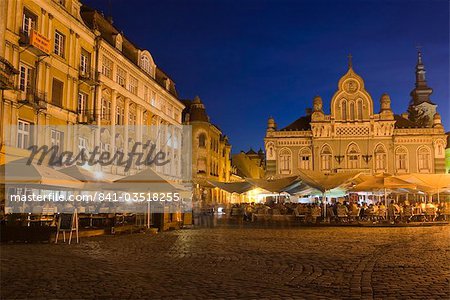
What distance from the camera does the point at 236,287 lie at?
7918 millimetres

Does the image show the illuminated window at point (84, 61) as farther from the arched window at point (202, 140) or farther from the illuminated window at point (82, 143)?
the arched window at point (202, 140)

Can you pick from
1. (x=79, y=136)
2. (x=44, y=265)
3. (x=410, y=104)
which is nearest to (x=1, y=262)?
(x=44, y=265)

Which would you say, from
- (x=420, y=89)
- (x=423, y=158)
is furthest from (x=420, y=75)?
(x=423, y=158)

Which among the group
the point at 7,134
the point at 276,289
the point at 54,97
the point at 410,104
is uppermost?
the point at 410,104

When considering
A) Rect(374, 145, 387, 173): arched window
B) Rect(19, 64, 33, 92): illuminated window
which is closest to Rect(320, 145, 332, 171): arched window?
Rect(374, 145, 387, 173): arched window

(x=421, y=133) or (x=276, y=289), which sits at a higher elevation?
(x=421, y=133)

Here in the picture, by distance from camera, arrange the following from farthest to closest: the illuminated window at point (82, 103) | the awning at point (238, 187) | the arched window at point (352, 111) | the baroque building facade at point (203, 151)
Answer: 1. the baroque building facade at point (203, 151)
2. the arched window at point (352, 111)
3. the awning at point (238, 187)
4. the illuminated window at point (82, 103)

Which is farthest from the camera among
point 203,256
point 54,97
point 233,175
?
point 233,175

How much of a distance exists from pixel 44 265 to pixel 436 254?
9.45 m

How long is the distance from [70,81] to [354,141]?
34.9 meters

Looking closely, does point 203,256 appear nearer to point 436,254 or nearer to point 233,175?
point 436,254

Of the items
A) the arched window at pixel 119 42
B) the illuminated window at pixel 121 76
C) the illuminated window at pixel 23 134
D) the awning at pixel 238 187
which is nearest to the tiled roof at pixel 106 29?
the arched window at pixel 119 42

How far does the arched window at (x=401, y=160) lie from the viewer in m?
55.6

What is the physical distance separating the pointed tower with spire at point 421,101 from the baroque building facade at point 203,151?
34.7m
